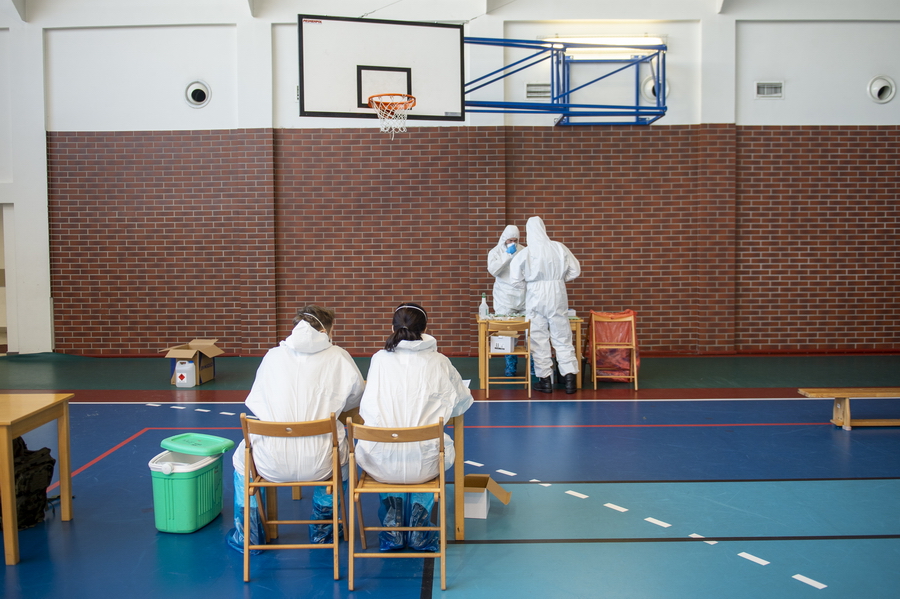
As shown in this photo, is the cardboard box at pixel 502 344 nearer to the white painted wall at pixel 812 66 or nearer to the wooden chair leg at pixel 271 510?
the wooden chair leg at pixel 271 510

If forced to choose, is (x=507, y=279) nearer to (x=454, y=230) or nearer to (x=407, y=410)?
(x=454, y=230)

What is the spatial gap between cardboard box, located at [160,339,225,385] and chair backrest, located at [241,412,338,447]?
5057mm

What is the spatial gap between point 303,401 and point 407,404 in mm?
557

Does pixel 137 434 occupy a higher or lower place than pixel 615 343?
lower

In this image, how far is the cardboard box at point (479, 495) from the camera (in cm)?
401

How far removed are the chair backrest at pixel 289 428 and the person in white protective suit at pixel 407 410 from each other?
0.21 metres

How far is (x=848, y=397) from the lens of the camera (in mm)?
5871

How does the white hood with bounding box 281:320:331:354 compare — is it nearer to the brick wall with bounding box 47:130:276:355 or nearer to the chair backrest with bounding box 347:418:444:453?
the chair backrest with bounding box 347:418:444:453

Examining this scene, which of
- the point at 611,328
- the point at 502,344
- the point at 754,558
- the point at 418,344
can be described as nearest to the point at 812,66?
the point at 611,328

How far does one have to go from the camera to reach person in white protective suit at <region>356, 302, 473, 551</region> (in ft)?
11.1

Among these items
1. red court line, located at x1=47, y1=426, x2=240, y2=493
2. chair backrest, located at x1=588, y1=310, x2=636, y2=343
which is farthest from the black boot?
red court line, located at x1=47, y1=426, x2=240, y2=493

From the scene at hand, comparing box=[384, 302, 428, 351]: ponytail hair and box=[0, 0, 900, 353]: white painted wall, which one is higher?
box=[0, 0, 900, 353]: white painted wall

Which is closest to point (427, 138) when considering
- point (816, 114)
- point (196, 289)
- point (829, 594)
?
point (196, 289)

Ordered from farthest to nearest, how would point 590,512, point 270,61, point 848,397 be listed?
1. point 270,61
2. point 848,397
3. point 590,512
